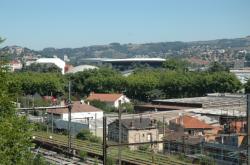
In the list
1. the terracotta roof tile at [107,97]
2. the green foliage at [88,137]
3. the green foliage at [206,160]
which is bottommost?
the terracotta roof tile at [107,97]

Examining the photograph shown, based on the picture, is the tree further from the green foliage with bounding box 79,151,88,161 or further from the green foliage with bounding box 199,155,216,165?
the green foliage with bounding box 79,151,88,161

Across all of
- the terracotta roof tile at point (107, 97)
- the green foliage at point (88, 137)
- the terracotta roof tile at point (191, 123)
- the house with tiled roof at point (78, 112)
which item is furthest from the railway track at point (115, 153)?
the terracotta roof tile at point (107, 97)

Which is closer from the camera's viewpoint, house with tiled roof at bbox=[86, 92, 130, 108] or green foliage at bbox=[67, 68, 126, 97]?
house with tiled roof at bbox=[86, 92, 130, 108]

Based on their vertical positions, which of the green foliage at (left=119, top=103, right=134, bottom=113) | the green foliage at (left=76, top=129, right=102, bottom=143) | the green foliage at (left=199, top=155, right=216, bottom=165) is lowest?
the green foliage at (left=119, top=103, right=134, bottom=113)

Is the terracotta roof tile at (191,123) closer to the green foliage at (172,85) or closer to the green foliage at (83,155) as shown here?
the green foliage at (83,155)

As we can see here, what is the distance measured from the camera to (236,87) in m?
43.1

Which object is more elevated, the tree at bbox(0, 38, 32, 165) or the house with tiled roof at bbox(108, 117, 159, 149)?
the tree at bbox(0, 38, 32, 165)

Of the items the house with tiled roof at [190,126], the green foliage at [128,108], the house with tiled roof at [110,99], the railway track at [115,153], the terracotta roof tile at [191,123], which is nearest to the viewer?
the railway track at [115,153]

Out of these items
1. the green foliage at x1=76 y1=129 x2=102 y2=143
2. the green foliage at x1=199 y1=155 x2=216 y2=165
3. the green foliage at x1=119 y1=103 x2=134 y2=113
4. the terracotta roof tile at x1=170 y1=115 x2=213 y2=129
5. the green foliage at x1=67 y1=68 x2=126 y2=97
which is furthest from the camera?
the green foliage at x1=67 y1=68 x2=126 y2=97

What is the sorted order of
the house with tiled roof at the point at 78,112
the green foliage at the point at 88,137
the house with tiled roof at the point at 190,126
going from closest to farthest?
the green foliage at the point at 88,137 < the house with tiled roof at the point at 190,126 < the house with tiled roof at the point at 78,112

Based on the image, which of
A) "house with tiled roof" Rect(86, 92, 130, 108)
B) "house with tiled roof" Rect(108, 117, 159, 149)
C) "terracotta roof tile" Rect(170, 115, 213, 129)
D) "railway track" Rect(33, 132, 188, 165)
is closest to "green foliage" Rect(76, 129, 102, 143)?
"house with tiled roof" Rect(108, 117, 159, 149)

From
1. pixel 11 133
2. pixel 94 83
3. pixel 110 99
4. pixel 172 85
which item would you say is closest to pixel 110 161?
pixel 11 133

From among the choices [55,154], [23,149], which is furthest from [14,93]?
[55,154]

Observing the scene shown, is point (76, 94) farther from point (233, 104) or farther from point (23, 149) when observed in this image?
point (23, 149)
